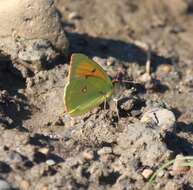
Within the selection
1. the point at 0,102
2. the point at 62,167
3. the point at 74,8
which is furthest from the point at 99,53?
the point at 62,167

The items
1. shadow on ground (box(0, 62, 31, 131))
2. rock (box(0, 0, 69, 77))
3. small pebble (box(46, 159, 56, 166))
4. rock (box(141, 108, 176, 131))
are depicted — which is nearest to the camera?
small pebble (box(46, 159, 56, 166))

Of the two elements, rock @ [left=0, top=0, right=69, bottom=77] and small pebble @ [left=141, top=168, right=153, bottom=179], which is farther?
rock @ [left=0, top=0, right=69, bottom=77]

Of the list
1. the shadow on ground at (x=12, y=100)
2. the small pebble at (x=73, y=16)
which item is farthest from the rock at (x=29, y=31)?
the small pebble at (x=73, y=16)

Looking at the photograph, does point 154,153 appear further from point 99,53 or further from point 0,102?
point 99,53

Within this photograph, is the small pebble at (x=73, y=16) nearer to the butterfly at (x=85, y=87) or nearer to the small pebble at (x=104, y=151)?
the butterfly at (x=85, y=87)

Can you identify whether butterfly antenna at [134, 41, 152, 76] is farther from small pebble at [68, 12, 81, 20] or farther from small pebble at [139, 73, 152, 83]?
small pebble at [68, 12, 81, 20]

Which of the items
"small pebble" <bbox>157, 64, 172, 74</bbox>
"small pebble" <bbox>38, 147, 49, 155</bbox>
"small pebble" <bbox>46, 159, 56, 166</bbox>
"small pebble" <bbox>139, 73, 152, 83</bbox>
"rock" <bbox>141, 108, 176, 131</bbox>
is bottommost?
"small pebble" <bbox>157, 64, 172, 74</bbox>

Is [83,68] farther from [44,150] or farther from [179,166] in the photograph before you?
[179,166]

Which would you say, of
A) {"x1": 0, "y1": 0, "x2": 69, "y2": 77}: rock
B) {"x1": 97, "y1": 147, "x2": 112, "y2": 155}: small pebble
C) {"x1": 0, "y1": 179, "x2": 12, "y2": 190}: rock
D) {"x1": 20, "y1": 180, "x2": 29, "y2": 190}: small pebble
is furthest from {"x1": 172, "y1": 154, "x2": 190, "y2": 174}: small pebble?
{"x1": 0, "y1": 0, "x2": 69, "y2": 77}: rock
